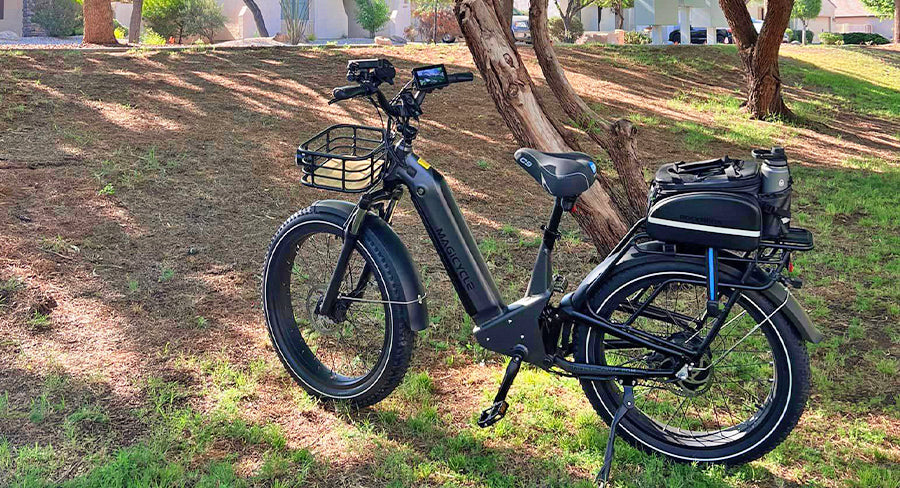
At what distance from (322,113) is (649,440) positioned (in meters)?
6.57

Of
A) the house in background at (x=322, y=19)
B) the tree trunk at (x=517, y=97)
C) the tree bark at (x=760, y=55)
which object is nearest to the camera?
the tree trunk at (x=517, y=97)

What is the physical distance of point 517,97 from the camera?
17.2 feet

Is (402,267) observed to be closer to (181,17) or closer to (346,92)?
(346,92)

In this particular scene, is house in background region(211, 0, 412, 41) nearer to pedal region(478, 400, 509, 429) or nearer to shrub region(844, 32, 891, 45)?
shrub region(844, 32, 891, 45)

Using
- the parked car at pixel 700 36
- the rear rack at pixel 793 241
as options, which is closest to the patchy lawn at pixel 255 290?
the rear rack at pixel 793 241

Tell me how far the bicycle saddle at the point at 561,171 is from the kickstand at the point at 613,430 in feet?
2.66

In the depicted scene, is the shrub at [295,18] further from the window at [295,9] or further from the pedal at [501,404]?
the pedal at [501,404]

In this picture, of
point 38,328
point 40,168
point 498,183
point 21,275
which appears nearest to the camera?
point 38,328

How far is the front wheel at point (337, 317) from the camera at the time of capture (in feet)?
11.9

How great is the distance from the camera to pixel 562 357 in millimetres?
3557

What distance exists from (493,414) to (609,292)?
0.69m

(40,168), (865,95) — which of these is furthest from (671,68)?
(40,168)

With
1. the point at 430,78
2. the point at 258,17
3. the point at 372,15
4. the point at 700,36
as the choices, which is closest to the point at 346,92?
the point at 430,78

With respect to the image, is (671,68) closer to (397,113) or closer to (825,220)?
(825,220)
